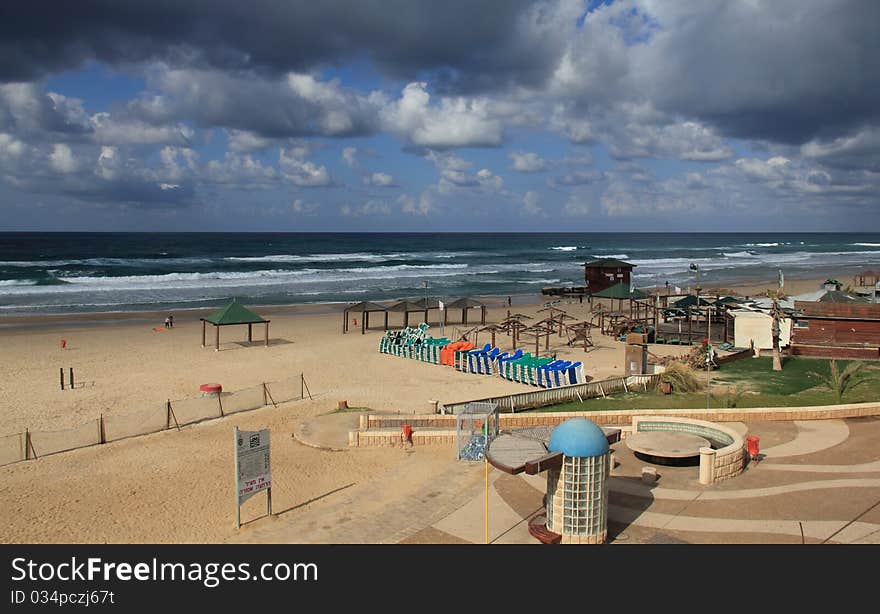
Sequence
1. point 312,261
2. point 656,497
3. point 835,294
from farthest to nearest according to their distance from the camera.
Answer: point 312,261
point 835,294
point 656,497

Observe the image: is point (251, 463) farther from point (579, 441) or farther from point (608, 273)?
point (608, 273)

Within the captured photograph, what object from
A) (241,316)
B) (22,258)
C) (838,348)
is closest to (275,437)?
(241,316)

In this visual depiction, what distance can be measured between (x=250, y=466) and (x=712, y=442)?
28.5 feet

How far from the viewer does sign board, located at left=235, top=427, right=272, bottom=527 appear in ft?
34.4

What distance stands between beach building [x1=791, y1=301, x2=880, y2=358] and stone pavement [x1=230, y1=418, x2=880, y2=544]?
33.8ft

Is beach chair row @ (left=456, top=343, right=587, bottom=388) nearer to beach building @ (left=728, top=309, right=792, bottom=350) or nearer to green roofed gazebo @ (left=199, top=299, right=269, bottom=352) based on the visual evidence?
beach building @ (left=728, top=309, right=792, bottom=350)

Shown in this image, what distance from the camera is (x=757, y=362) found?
73.0 feet

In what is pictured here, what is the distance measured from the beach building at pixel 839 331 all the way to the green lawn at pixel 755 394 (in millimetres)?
1419

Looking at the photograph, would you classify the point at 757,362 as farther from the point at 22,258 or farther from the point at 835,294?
the point at 22,258

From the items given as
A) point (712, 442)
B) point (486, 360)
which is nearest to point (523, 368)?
point (486, 360)

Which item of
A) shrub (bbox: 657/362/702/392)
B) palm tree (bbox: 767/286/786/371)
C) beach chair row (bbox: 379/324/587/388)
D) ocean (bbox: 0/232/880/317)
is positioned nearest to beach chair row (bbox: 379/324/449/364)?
beach chair row (bbox: 379/324/587/388)

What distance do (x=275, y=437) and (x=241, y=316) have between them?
46.4 ft

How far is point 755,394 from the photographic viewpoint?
17.8m

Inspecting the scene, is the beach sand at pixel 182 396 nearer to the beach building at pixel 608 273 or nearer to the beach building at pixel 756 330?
the beach building at pixel 756 330
